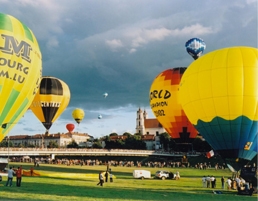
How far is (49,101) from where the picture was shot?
47.7 meters

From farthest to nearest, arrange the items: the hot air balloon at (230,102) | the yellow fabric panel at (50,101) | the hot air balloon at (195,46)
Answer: the yellow fabric panel at (50,101) → the hot air balloon at (195,46) → the hot air balloon at (230,102)

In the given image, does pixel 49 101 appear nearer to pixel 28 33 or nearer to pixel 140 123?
pixel 28 33

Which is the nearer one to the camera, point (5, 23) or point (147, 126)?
point (5, 23)

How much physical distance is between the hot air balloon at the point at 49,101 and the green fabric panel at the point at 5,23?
24926 mm

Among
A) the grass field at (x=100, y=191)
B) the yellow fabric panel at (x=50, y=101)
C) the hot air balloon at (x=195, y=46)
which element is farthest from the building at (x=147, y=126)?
the grass field at (x=100, y=191)

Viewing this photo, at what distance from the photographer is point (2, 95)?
21.1 meters

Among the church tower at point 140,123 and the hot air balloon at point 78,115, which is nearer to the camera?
the hot air balloon at point 78,115

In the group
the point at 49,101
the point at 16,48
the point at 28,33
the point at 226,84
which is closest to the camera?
the point at 16,48

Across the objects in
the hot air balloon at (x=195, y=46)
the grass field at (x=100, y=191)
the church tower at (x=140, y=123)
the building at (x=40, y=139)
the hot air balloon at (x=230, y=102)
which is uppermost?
the church tower at (x=140, y=123)

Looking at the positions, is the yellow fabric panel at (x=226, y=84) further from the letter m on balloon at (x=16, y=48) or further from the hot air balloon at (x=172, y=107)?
the hot air balloon at (x=172, y=107)

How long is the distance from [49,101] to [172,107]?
694 inches

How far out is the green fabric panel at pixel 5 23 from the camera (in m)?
22.2

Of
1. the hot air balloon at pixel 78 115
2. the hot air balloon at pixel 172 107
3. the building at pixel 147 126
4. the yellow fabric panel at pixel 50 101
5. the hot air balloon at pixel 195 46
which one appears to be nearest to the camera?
the hot air balloon at pixel 172 107

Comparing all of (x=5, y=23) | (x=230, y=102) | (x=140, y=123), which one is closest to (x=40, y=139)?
(x=140, y=123)
